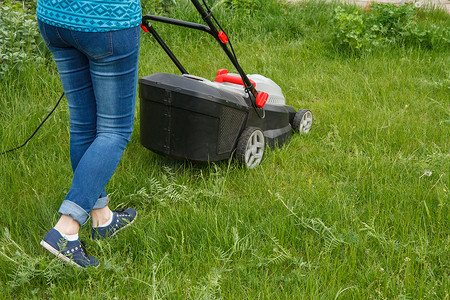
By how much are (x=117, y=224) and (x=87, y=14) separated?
969 mm

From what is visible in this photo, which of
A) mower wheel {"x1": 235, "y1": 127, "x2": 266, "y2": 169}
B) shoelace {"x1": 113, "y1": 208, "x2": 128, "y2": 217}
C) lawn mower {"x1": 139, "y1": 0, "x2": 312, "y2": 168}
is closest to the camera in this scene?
shoelace {"x1": 113, "y1": 208, "x2": 128, "y2": 217}

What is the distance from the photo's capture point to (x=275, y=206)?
2477 millimetres

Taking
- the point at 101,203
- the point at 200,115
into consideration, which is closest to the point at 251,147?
the point at 200,115

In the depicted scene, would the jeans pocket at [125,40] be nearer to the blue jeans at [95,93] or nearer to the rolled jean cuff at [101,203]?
the blue jeans at [95,93]

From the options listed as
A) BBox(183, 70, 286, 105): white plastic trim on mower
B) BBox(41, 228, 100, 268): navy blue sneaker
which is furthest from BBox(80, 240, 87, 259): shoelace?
BBox(183, 70, 286, 105): white plastic trim on mower

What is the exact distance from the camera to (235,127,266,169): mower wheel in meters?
2.78

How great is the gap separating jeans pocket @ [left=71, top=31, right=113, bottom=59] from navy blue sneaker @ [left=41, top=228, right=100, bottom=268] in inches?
27.2

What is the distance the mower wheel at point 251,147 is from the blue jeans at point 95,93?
887mm

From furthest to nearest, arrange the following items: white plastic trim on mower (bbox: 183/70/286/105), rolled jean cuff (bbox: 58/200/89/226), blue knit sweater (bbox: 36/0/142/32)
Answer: white plastic trim on mower (bbox: 183/70/286/105) → rolled jean cuff (bbox: 58/200/89/226) → blue knit sweater (bbox: 36/0/142/32)

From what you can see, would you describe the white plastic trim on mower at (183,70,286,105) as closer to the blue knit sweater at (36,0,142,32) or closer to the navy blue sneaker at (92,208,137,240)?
the navy blue sneaker at (92,208,137,240)

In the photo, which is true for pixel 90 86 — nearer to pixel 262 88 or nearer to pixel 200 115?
pixel 200 115

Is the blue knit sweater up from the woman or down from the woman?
up

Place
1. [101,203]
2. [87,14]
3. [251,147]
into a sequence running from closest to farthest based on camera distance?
[87,14] → [101,203] → [251,147]

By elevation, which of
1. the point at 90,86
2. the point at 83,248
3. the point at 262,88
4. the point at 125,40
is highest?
the point at 125,40
